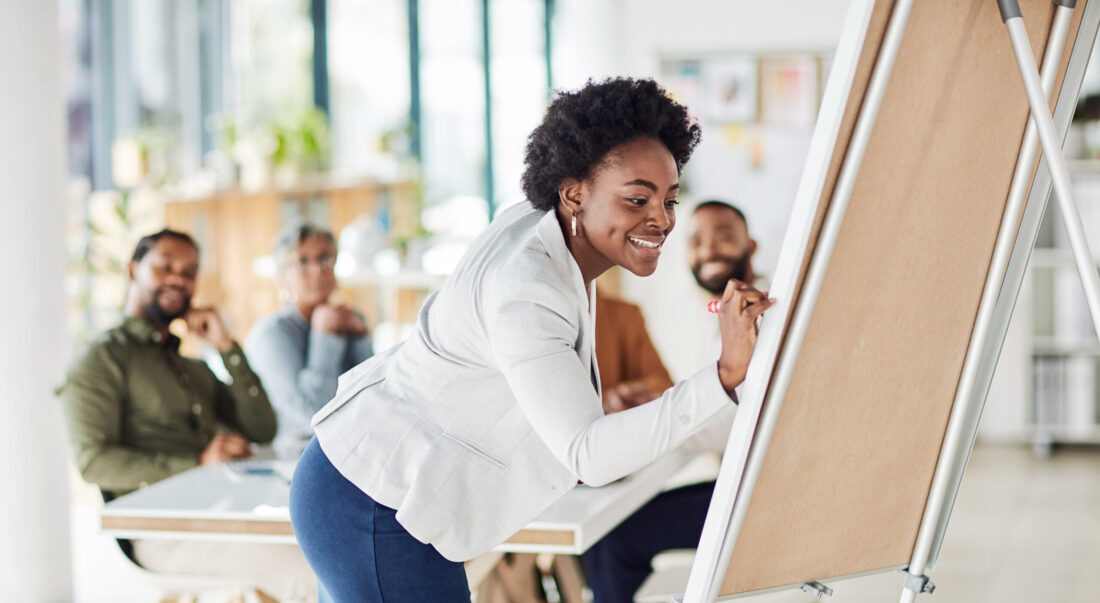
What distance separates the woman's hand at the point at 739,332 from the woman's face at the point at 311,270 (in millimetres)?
2163

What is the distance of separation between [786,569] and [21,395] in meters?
2.47

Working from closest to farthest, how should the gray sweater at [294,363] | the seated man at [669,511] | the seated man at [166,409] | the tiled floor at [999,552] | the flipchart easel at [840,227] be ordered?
the flipchart easel at [840,227] < the seated man at [166,409] < the seated man at [669,511] < the gray sweater at [294,363] < the tiled floor at [999,552]

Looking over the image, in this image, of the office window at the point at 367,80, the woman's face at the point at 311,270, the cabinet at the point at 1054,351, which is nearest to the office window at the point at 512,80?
the office window at the point at 367,80

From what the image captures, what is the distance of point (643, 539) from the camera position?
9.05 ft

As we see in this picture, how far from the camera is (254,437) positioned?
299 cm

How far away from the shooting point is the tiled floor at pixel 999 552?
3.57 metres

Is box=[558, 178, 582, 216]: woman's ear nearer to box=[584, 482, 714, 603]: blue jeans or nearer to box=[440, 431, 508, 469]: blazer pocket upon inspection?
box=[440, 431, 508, 469]: blazer pocket

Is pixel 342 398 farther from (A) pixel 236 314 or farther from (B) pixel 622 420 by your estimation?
(A) pixel 236 314

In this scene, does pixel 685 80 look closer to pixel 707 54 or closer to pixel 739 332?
pixel 707 54

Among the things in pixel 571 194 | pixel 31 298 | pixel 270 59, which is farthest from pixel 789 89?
pixel 571 194

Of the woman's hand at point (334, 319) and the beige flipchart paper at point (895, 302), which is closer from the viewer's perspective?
the beige flipchart paper at point (895, 302)

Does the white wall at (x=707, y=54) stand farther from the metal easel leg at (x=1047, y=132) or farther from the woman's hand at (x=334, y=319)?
the metal easel leg at (x=1047, y=132)

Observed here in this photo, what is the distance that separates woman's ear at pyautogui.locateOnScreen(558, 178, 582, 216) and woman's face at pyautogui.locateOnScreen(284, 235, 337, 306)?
1882 mm

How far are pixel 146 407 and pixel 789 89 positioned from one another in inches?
158
